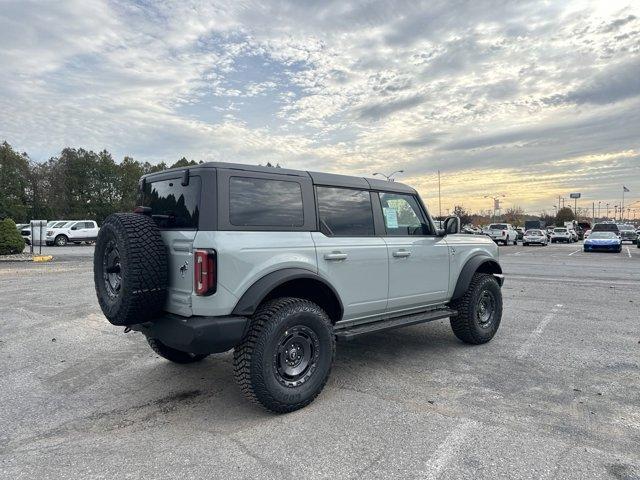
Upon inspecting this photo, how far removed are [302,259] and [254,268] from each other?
1.56 feet

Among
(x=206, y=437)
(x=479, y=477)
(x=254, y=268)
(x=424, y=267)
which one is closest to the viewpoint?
(x=479, y=477)

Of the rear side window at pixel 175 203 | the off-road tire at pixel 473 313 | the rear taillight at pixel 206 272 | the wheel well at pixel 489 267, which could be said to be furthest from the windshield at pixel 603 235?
the rear taillight at pixel 206 272

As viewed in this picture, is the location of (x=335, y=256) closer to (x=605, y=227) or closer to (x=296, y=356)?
(x=296, y=356)

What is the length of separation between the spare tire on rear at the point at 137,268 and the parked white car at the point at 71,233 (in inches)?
1135

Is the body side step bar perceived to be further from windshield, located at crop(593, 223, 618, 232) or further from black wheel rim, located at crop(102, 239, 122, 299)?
windshield, located at crop(593, 223, 618, 232)

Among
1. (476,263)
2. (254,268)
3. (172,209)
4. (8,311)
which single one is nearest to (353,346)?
(476,263)

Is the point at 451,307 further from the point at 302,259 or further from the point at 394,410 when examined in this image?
the point at 302,259

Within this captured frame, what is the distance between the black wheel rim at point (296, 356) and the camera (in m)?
3.61

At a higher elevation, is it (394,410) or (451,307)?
(451,307)

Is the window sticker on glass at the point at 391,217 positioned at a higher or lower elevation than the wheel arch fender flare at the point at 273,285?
higher

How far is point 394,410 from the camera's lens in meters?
3.65

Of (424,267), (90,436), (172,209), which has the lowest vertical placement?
(90,436)

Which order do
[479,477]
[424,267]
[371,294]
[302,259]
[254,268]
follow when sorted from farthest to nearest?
[424,267]
[371,294]
[302,259]
[254,268]
[479,477]

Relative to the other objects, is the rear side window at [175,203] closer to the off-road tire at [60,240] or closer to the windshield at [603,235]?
the windshield at [603,235]
